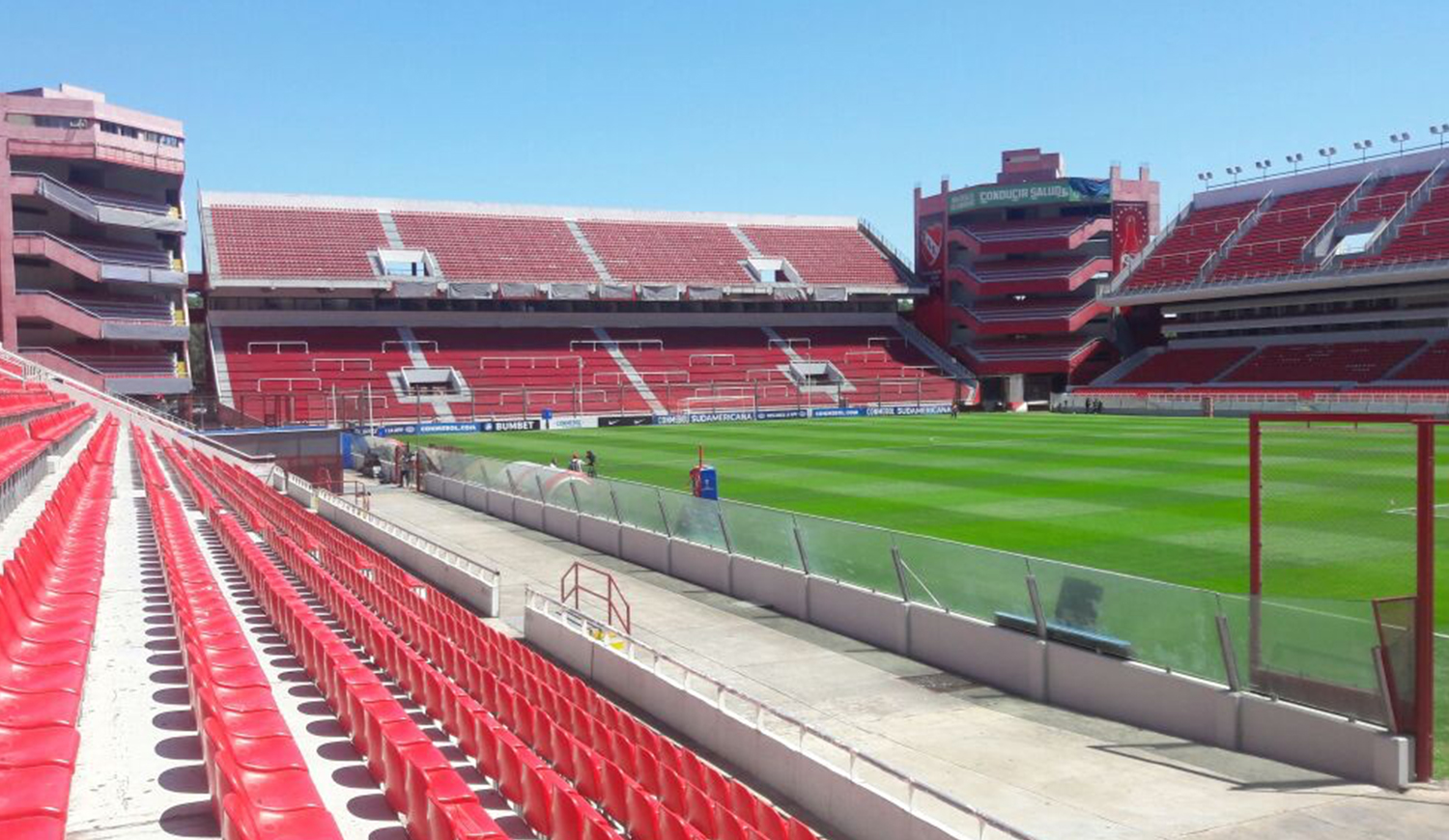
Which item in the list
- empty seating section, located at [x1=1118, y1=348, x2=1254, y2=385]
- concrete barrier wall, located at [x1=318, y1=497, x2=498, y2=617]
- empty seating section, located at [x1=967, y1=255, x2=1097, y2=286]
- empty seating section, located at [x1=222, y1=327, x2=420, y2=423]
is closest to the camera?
concrete barrier wall, located at [x1=318, y1=497, x2=498, y2=617]

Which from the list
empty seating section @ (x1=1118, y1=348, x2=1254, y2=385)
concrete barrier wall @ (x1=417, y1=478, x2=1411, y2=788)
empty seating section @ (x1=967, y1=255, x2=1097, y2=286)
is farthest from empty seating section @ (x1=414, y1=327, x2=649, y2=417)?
concrete barrier wall @ (x1=417, y1=478, x2=1411, y2=788)

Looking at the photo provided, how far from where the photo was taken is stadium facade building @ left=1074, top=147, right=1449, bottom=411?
5297cm

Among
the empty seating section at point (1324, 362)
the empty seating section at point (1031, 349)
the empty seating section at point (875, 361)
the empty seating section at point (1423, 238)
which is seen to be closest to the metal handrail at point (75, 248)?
the empty seating section at point (875, 361)

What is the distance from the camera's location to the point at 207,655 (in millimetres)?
7695

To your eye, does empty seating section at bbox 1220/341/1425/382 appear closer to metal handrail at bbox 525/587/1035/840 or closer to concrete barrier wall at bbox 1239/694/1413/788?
concrete barrier wall at bbox 1239/694/1413/788

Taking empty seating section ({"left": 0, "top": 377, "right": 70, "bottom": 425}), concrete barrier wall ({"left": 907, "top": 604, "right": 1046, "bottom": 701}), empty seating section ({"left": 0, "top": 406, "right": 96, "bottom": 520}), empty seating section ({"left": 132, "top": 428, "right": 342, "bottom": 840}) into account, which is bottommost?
concrete barrier wall ({"left": 907, "top": 604, "right": 1046, "bottom": 701})

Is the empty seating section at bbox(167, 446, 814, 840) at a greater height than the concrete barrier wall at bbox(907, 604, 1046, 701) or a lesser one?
greater

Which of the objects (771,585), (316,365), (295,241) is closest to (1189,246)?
(316,365)

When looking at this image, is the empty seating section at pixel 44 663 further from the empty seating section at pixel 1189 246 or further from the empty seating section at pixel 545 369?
the empty seating section at pixel 1189 246

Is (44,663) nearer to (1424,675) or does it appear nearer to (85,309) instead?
(1424,675)

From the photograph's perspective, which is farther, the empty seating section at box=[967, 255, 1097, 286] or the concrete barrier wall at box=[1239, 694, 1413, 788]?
the empty seating section at box=[967, 255, 1097, 286]

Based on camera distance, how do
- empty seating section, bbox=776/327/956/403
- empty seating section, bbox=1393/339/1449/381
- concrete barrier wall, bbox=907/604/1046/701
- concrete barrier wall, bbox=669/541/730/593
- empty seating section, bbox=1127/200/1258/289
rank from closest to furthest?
concrete barrier wall, bbox=907/604/1046/701, concrete barrier wall, bbox=669/541/730/593, empty seating section, bbox=1393/339/1449/381, empty seating section, bbox=1127/200/1258/289, empty seating section, bbox=776/327/956/403

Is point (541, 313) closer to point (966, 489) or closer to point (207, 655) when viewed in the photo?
point (966, 489)

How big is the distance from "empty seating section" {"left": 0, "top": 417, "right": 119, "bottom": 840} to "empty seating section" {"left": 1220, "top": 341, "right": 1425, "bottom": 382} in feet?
182
